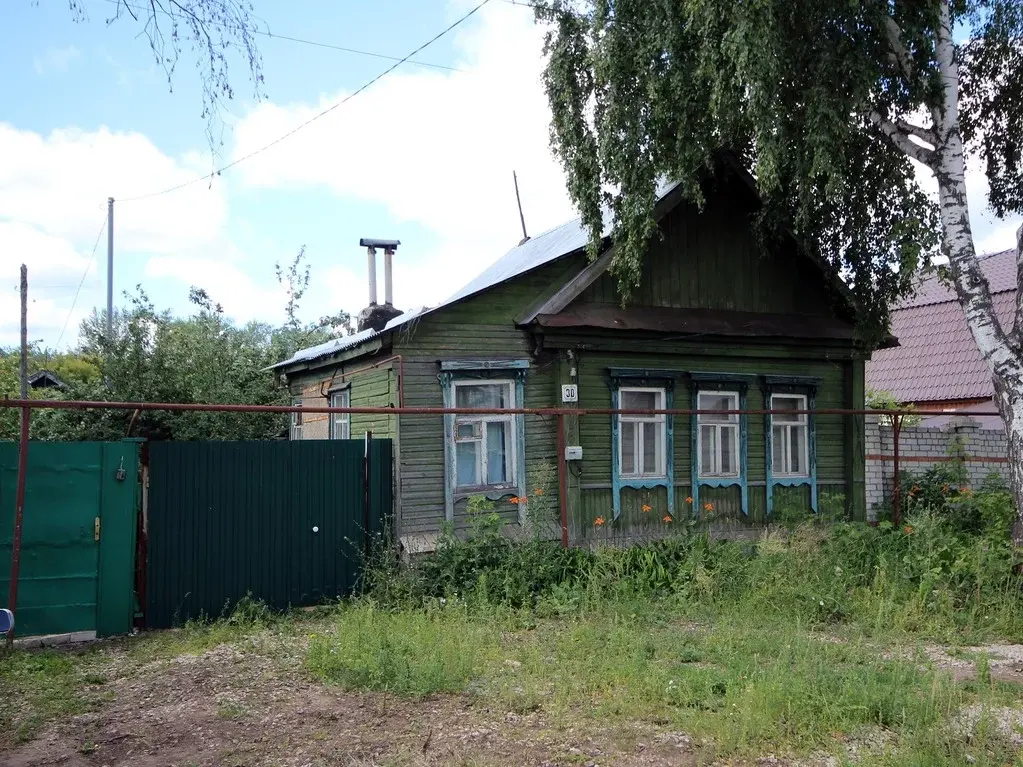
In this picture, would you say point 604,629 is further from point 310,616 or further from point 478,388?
point 478,388

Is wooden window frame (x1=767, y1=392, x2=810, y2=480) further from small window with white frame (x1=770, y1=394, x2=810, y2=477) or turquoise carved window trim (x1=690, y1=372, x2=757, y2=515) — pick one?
turquoise carved window trim (x1=690, y1=372, x2=757, y2=515)

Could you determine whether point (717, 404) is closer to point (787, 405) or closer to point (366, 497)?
point (787, 405)

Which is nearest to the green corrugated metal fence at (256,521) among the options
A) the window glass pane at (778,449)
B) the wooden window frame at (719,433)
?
the wooden window frame at (719,433)

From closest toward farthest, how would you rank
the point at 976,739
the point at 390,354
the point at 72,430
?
1. the point at 976,739
2. the point at 390,354
3. the point at 72,430

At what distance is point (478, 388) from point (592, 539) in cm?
246

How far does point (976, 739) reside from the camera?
471 cm

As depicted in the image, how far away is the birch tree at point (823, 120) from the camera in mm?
9617

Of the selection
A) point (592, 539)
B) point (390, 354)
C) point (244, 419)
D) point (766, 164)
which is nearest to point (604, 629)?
point (592, 539)

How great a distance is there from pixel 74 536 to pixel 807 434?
10298 mm

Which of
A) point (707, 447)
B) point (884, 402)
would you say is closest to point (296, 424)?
point (707, 447)

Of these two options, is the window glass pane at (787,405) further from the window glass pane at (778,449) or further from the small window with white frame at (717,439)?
the small window with white frame at (717,439)

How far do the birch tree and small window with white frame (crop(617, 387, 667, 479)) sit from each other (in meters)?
1.58

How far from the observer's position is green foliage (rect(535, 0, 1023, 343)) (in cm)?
985

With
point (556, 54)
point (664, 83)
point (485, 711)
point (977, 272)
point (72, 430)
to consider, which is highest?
point (556, 54)
